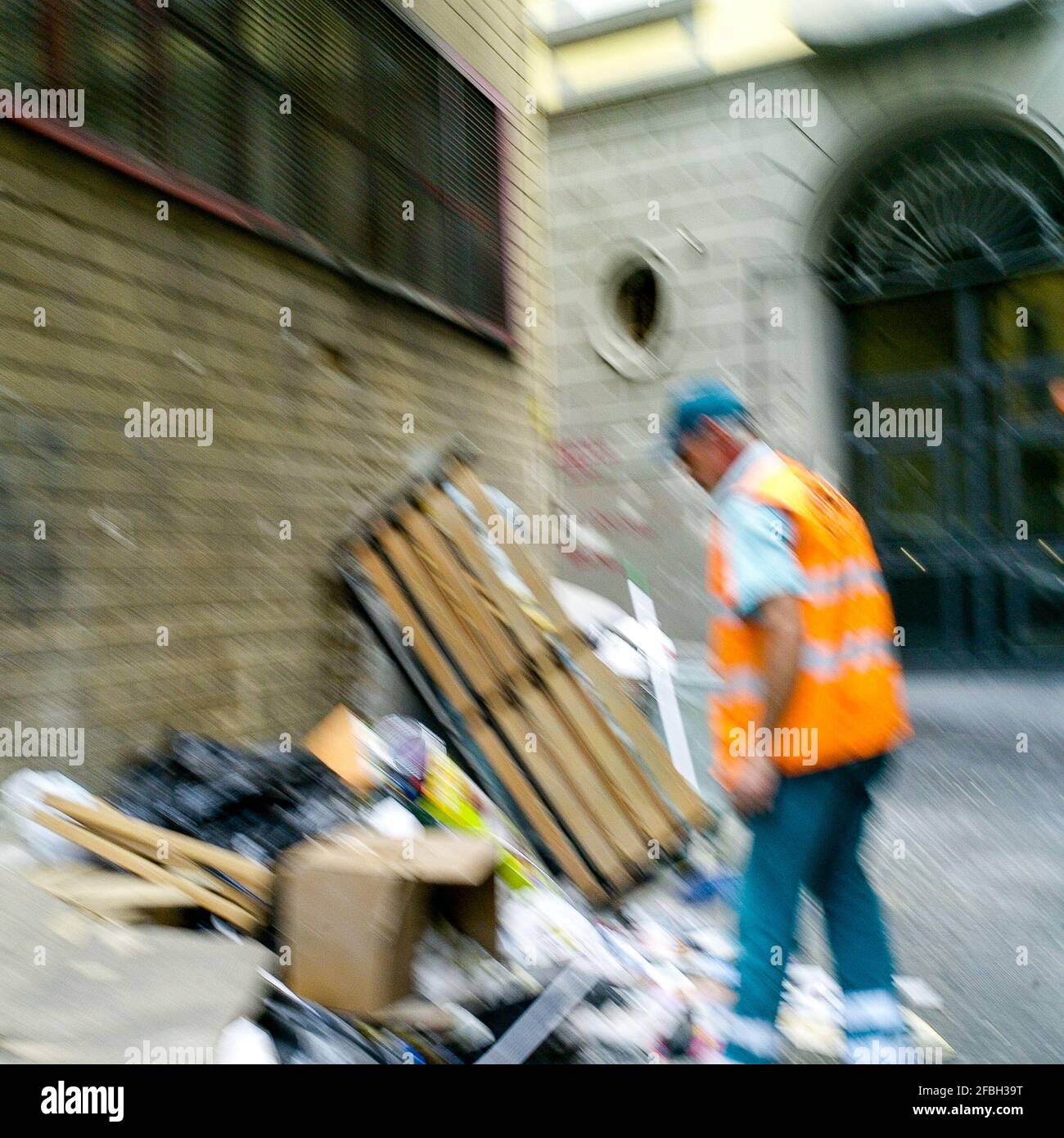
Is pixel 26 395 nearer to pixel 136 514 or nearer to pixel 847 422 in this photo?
pixel 136 514

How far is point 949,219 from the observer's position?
400 inches

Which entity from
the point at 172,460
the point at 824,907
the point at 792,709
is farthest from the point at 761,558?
the point at 172,460

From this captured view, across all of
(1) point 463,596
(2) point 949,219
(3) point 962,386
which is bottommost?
(1) point 463,596

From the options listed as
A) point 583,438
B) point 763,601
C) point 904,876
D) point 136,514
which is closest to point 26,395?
point 136,514

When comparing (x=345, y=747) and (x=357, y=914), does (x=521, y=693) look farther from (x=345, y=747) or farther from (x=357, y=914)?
(x=357, y=914)

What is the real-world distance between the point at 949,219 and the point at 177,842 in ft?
30.4

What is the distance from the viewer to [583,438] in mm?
11273

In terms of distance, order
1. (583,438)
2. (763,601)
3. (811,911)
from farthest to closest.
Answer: (583,438), (811,911), (763,601)

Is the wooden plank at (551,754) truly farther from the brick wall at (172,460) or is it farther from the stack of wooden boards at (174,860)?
the stack of wooden boards at (174,860)

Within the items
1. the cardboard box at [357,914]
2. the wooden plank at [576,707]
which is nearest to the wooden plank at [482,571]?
the wooden plank at [576,707]

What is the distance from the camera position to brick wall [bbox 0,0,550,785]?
3.67m

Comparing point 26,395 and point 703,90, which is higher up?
point 703,90

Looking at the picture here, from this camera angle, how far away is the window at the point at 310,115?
4.08 m
